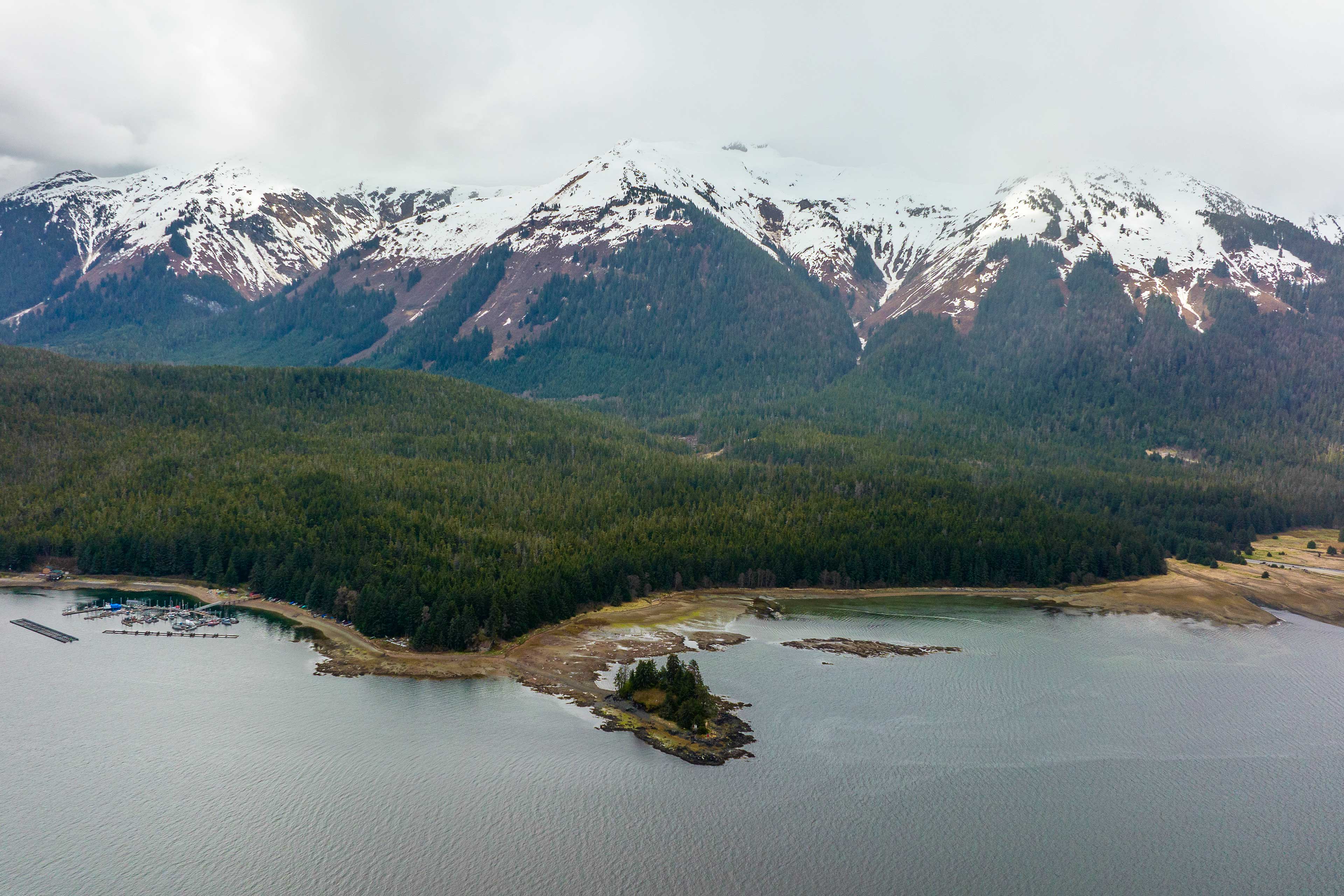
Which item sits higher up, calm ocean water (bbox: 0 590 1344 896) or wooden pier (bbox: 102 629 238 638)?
wooden pier (bbox: 102 629 238 638)

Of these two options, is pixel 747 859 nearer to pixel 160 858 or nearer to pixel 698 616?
pixel 160 858

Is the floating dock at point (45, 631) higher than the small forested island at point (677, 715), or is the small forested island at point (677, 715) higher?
the floating dock at point (45, 631)

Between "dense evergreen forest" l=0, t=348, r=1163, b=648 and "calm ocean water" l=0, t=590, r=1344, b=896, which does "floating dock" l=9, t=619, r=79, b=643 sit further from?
"dense evergreen forest" l=0, t=348, r=1163, b=648

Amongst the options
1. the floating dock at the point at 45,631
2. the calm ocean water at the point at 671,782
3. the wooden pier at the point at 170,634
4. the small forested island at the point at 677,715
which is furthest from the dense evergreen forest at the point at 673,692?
the floating dock at the point at 45,631

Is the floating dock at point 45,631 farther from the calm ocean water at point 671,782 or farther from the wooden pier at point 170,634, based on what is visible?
the wooden pier at point 170,634

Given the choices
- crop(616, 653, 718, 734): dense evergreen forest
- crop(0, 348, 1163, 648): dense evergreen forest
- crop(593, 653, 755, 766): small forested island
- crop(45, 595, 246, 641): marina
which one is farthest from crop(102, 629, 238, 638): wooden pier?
crop(616, 653, 718, 734): dense evergreen forest

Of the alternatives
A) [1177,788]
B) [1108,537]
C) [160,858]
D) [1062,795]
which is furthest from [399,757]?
[1108,537]

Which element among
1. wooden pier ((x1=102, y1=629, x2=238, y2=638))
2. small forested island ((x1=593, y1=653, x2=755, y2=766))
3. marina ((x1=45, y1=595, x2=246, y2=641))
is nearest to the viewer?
small forested island ((x1=593, y1=653, x2=755, y2=766))
